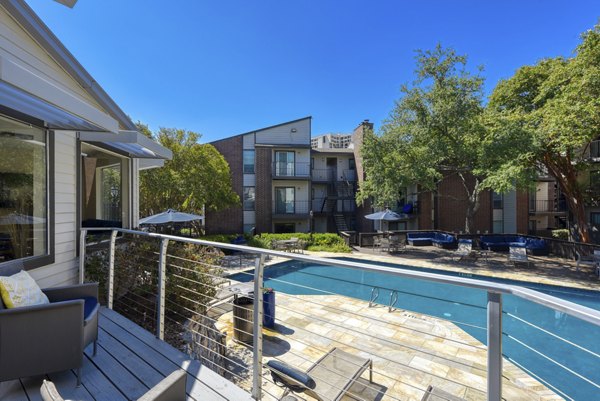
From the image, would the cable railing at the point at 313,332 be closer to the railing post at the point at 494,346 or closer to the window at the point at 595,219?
the railing post at the point at 494,346

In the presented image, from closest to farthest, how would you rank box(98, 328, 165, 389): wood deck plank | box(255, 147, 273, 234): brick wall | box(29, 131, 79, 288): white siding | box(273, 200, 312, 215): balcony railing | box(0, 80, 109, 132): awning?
box(98, 328, 165, 389): wood deck plank < box(0, 80, 109, 132): awning < box(29, 131, 79, 288): white siding < box(255, 147, 273, 234): brick wall < box(273, 200, 312, 215): balcony railing

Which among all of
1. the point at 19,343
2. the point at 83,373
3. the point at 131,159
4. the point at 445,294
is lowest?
the point at 445,294

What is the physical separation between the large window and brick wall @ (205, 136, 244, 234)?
17.2 meters

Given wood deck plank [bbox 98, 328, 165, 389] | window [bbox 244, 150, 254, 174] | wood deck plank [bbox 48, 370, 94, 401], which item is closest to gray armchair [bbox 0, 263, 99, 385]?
wood deck plank [bbox 48, 370, 94, 401]

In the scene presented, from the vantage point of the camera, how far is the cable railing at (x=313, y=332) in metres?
2.23

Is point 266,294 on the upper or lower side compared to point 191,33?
lower

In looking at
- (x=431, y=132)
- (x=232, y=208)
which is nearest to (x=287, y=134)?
(x=232, y=208)

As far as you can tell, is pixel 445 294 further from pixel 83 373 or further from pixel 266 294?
pixel 83 373

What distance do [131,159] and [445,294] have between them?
11.0m

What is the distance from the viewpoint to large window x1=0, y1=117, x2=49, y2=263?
3.64 m

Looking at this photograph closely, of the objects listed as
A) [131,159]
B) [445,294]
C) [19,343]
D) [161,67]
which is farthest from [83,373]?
[161,67]

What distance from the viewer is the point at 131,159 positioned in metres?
7.09

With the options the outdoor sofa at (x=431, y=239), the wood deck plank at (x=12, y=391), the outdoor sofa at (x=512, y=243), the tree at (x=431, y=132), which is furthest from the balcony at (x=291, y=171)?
the wood deck plank at (x=12, y=391)

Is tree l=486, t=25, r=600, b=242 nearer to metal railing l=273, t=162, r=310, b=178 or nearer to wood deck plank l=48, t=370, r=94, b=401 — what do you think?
metal railing l=273, t=162, r=310, b=178
